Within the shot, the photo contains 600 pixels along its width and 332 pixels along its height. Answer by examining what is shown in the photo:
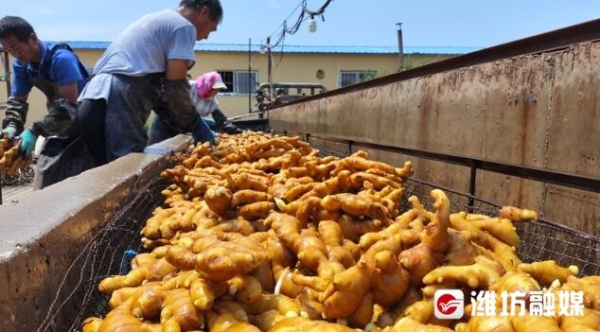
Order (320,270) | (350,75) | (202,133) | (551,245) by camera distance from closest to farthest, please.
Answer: (320,270) → (551,245) → (202,133) → (350,75)

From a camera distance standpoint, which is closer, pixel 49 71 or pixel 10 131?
pixel 49 71

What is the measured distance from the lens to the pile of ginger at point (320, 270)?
1341mm

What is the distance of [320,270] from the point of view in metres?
1.53

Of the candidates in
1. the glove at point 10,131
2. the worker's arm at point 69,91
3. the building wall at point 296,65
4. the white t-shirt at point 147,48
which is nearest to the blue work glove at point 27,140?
the glove at point 10,131

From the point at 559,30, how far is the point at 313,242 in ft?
7.05

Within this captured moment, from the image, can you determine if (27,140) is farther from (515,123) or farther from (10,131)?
(515,123)

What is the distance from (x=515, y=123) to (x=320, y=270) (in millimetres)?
2202

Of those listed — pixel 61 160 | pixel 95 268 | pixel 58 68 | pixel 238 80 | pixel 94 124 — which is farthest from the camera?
pixel 238 80

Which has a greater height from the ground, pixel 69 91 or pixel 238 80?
pixel 238 80

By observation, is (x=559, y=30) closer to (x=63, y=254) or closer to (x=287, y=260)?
(x=287, y=260)

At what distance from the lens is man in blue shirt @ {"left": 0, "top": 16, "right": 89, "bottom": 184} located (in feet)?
12.2

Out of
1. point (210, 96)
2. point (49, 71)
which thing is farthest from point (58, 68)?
point (210, 96)

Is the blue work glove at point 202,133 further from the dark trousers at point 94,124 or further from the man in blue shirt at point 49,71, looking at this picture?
the man in blue shirt at point 49,71

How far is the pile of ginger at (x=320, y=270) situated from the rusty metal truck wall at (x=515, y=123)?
2.48 ft
